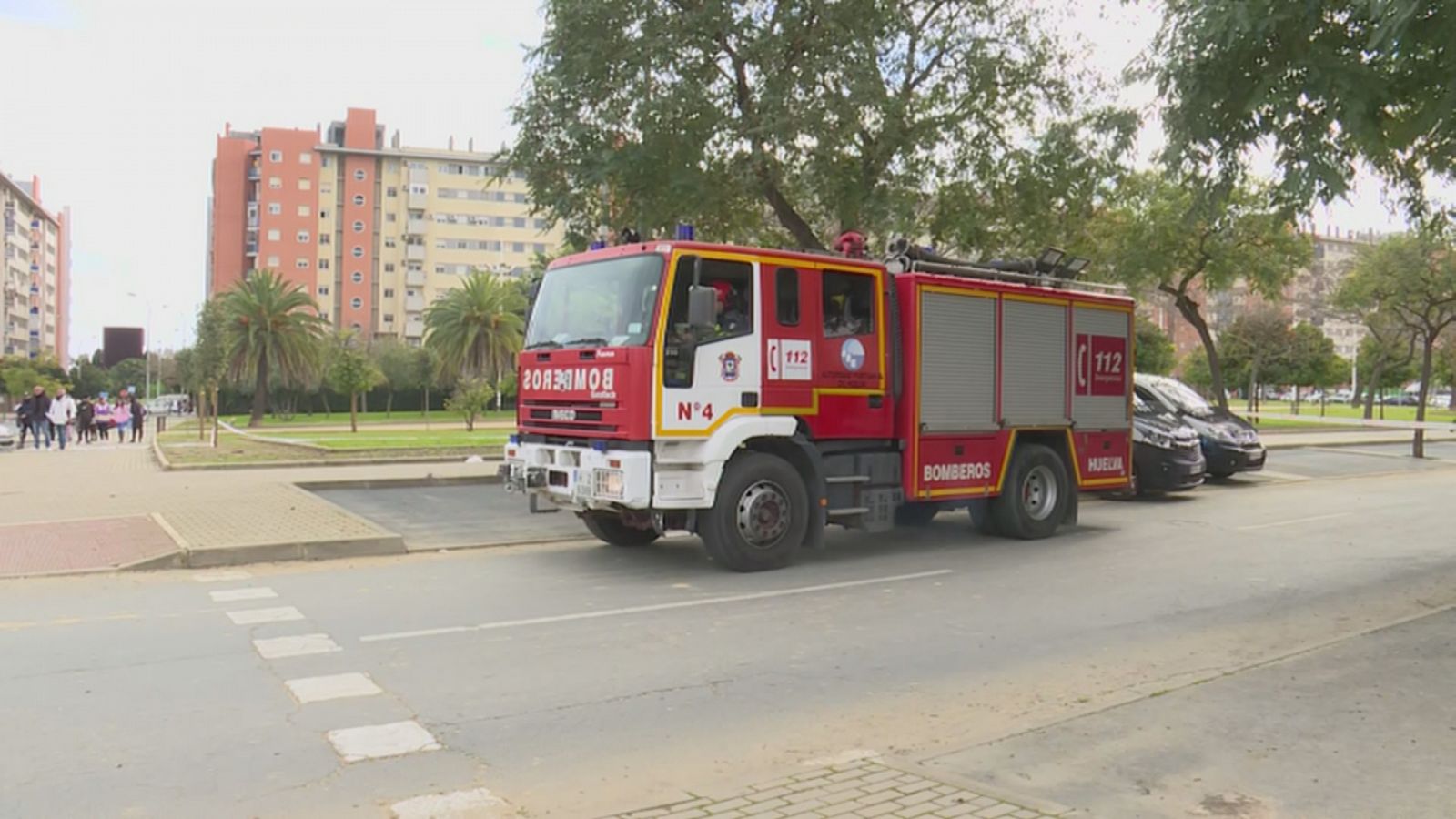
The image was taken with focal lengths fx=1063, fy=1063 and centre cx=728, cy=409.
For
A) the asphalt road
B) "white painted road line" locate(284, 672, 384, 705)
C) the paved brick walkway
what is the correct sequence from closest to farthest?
the paved brick walkway < the asphalt road < "white painted road line" locate(284, 672, 384, 705)

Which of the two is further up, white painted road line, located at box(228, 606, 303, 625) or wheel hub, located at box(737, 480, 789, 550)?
wheel hub, located at box(737, 480, 789, 550)

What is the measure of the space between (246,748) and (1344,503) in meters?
16.9

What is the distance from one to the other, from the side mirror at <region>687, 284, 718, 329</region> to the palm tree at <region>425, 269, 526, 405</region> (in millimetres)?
51361

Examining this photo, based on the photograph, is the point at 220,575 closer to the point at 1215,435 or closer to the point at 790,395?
the point at 790,395

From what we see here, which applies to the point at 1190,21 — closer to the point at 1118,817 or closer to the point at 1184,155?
the point at 1184,155

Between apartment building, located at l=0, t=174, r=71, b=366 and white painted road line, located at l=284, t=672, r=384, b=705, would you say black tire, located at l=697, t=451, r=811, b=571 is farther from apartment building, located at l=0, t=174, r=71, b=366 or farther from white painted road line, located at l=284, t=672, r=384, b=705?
apartment building, located at l=0, t=174, r=71, b=366

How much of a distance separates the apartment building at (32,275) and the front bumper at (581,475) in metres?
97.0

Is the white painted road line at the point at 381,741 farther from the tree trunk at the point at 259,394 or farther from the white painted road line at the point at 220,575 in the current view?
the tree trunk at the point at 259,394

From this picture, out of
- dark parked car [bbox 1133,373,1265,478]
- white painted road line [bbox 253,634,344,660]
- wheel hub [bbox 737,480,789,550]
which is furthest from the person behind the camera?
dark parked car [bbox 1133,373,1265,478]

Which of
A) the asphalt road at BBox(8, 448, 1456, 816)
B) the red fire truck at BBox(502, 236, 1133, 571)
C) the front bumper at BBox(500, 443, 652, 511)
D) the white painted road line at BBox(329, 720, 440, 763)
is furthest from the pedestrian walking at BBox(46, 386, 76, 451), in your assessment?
the white painted road line at BBox(329, 720, 440, 763)

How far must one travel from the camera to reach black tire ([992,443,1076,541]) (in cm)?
1230

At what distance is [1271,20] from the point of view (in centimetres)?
713

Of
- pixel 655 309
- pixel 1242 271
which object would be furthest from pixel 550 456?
pixel 1242 271

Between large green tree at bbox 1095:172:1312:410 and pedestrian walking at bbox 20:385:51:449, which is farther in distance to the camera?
pedestrian walking at bbox 20:385:51:449
